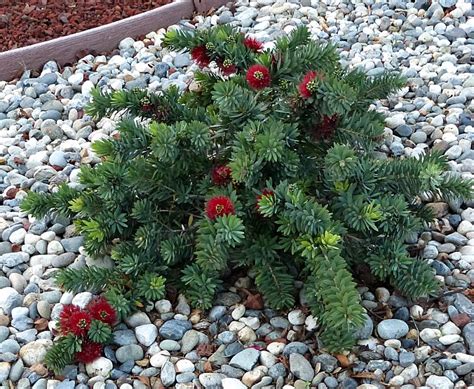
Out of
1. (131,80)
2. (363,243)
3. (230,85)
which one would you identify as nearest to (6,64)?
(131,80)

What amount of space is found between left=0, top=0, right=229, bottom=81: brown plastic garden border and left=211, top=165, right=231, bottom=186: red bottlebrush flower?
2162 millimetres

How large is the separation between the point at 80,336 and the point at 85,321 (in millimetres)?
47

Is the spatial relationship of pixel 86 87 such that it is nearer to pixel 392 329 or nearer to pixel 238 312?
pixel 238 312

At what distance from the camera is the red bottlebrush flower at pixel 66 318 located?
2209 millimetres

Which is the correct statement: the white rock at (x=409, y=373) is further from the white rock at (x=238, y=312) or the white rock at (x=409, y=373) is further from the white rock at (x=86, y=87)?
the white rock at (x=86, y=87)

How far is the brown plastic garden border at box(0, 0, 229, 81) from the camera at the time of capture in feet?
13.5

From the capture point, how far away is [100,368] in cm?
223

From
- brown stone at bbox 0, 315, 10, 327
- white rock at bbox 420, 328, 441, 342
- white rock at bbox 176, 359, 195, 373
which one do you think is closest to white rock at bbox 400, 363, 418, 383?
white rock at bbox 420, 328, 441, 342

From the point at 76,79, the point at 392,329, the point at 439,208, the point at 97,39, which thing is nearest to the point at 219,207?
the point at 392,329

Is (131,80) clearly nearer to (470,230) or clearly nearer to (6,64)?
(6,64)

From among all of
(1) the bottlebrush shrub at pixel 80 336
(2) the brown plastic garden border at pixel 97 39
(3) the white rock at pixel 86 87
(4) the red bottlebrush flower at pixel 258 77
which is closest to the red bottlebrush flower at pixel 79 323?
(1) the bottlebrush shrub at pixel 80 336

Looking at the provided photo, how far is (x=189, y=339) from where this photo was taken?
7.60 feet

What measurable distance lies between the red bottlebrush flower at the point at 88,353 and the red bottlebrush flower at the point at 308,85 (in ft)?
3.17

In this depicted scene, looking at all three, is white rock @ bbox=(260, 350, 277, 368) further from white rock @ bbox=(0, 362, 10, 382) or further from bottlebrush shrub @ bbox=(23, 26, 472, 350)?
white rock @ bbox=(0, 362, 10, 382)
